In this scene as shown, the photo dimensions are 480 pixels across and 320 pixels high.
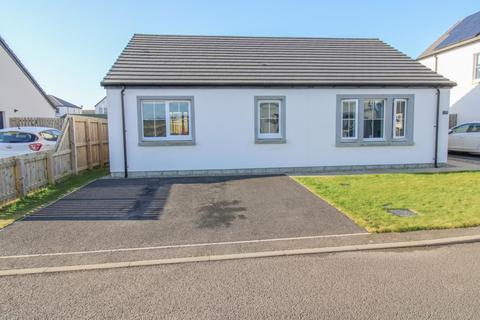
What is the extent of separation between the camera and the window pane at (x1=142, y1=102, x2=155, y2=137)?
36.7ft

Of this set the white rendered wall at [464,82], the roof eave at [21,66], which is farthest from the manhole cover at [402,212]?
the roof eave at [21,66]

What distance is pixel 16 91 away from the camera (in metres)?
22.4

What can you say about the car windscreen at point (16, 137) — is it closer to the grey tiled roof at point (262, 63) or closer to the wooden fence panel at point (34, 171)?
the wooden fence panel at point (34, 171)

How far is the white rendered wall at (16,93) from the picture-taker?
20812 millimetres

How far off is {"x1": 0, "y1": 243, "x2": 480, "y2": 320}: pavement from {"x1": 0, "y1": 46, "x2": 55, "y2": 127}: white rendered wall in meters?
21.1

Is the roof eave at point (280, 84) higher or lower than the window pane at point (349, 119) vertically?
higher

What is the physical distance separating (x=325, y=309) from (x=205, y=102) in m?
9.08

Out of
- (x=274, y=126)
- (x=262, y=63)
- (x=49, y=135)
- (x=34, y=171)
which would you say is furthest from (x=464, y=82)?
(x=34, y=171)

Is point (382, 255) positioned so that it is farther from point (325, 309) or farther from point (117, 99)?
point (117, 99)

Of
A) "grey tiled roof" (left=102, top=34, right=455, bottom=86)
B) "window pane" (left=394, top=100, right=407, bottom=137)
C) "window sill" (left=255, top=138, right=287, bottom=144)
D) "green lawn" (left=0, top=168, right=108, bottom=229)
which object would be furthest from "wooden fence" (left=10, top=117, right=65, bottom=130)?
"window pane" (left=394, top=100, right=407, bottom=137)

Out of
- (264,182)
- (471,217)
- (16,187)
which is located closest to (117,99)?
(16,187)

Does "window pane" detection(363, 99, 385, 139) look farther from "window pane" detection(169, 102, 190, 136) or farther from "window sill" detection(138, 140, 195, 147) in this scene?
"window pane" detection(169, 102, 190, 136)

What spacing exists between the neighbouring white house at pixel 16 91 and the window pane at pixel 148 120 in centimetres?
1422

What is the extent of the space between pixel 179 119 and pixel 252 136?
2.64 meters
